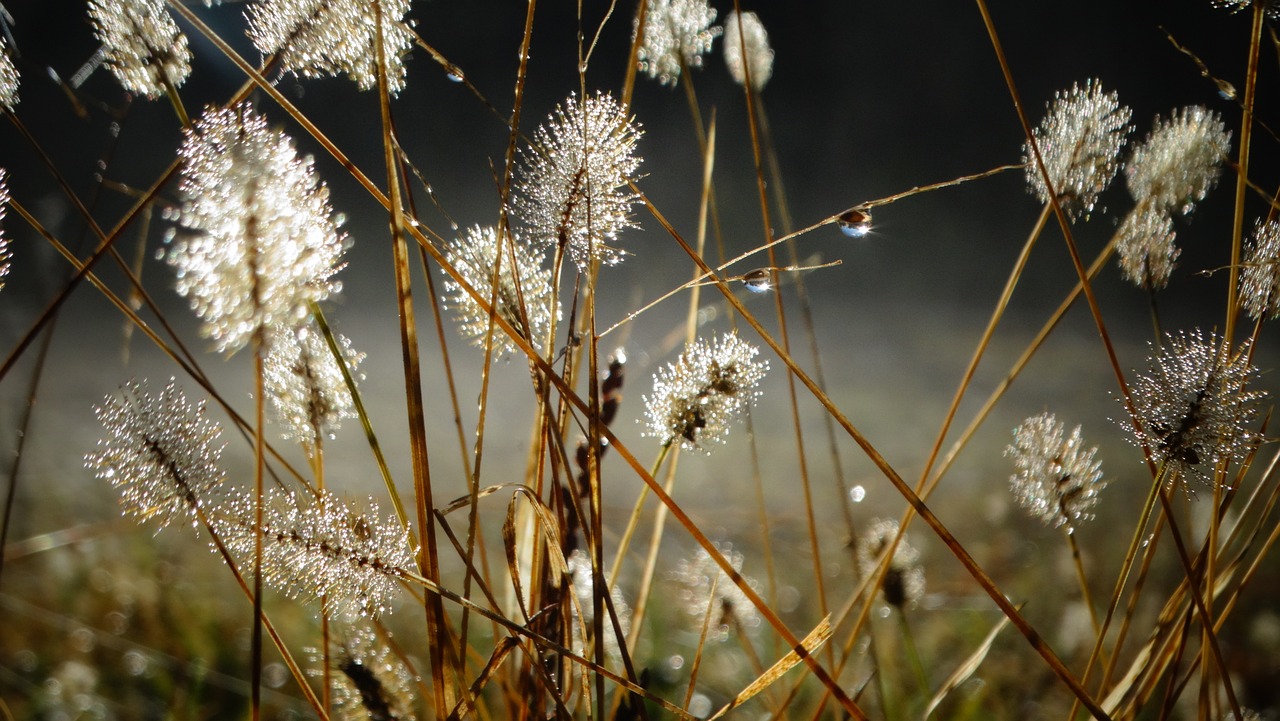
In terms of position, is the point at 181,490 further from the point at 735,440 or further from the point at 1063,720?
the point at 735,440

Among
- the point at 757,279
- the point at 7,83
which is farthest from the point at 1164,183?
the point at 7,83

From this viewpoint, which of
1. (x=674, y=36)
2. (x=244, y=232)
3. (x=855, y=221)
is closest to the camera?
(x=244, y=232)

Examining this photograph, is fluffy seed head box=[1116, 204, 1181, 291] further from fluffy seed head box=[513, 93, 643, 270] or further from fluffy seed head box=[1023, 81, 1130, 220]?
fluffy seed head box=[513, 93, 643, 270]

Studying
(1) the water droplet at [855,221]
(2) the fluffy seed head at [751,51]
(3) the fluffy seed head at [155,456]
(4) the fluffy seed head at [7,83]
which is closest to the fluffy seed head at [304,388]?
(3) the fluffy seed head at [155,456]

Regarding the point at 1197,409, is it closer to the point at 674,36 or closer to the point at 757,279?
the point at 757,279

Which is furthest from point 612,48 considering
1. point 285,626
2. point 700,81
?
point 285,626

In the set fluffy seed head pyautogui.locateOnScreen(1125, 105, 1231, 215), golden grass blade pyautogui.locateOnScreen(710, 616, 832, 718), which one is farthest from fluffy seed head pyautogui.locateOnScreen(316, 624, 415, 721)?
fluffy seed head pyautogui.locateOnScreen(1125, 105, 1231, 215)
